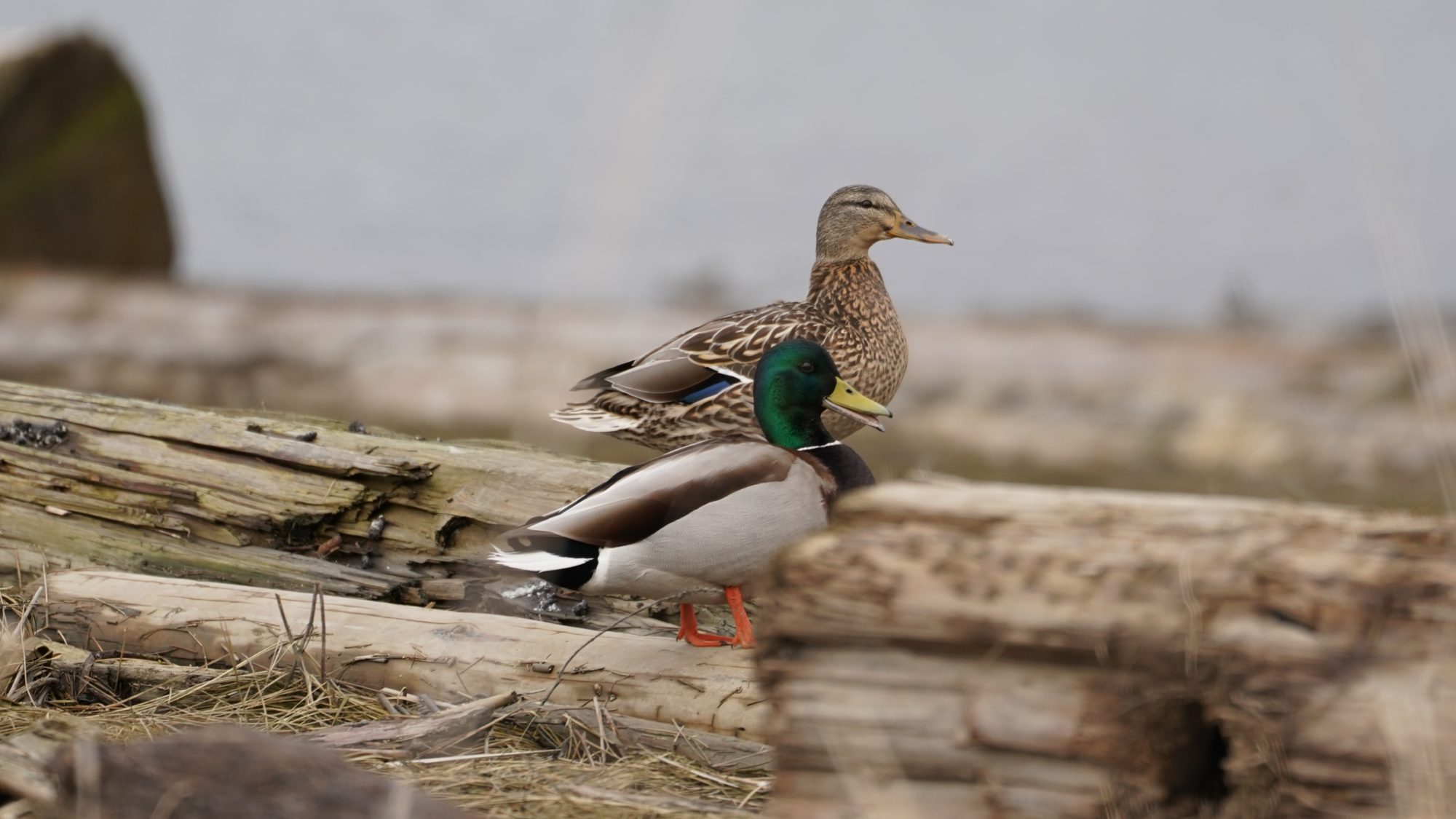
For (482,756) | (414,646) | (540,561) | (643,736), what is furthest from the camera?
(414,646)

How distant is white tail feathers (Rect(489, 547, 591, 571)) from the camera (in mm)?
2996

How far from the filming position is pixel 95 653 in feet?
11.0

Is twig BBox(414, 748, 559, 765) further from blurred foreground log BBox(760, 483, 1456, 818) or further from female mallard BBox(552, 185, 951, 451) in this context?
female mallard BBox(552, 185, 951, 451)

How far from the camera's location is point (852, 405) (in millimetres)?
3295

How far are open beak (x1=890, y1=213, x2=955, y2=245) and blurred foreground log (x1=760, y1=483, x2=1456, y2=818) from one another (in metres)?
2.34

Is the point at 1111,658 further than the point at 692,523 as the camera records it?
No

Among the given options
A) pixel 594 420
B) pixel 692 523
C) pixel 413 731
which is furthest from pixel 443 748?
pixel 594 420

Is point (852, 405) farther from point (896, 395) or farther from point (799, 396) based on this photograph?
point (896, 395)

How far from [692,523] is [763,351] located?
1.05m

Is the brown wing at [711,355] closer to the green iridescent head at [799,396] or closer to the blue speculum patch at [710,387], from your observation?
the blue speculum patch at [710,387]

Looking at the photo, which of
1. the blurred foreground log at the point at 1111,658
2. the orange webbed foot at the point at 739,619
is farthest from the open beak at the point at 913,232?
the blurred foreground log at the point at 1111,658

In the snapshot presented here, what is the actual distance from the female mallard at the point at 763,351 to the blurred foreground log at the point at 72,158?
7.69 metres

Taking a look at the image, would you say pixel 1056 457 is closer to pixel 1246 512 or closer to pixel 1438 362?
pixel 1438 362

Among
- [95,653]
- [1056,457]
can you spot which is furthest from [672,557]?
[1056,457]
